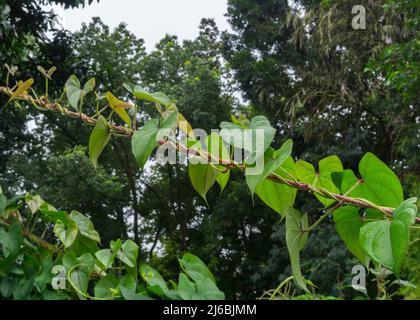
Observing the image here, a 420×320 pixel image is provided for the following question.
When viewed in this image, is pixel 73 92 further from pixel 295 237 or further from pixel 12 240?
pixel 12 240

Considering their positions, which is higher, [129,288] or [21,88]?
[21,88]

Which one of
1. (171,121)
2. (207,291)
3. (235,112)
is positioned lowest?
(207,291)

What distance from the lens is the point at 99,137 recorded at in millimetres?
400

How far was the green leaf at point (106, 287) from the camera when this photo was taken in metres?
0.62

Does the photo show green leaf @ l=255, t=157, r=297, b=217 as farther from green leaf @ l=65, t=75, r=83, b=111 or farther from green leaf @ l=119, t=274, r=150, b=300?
green leaf @ l=119, t=274, r=150, b=300

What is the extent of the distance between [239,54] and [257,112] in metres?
0.77

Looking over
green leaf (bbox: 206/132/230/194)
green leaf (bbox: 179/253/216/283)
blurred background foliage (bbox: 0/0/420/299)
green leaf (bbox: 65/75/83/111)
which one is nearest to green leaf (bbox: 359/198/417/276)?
green leaf (bbox: 206/132/230/194)

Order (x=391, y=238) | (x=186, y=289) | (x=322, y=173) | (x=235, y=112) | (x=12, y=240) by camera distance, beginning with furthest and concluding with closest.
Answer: (x=235, y=112) < (x=12, y=240) < (x=186, y=289) < (x=322, y=173) < (x=391, y=238)

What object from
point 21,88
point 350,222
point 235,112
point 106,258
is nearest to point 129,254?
point 106,258

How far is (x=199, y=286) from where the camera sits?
0.58 m

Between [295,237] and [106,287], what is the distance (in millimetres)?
356

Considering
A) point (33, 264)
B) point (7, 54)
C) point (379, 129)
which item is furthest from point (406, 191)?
point (33, 264)

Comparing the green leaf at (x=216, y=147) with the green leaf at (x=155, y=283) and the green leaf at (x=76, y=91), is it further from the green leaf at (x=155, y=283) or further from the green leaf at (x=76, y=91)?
the green leaf at (x=155, y=283)
